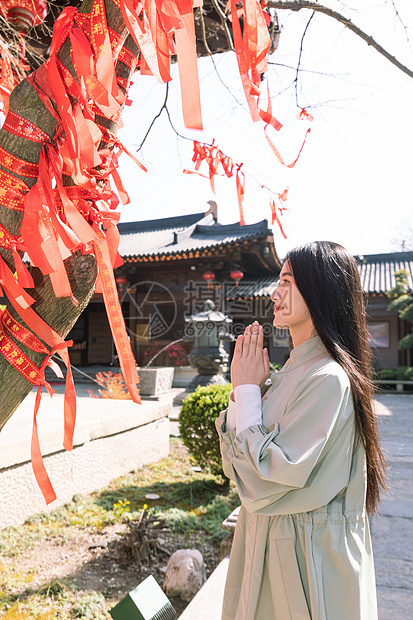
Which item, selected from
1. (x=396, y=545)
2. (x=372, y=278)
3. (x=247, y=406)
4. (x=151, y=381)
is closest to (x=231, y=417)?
(x=247, y=406)

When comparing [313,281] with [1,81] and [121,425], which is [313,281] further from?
[121,425]

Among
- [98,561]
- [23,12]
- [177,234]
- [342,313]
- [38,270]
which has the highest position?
[177,234]

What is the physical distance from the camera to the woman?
102 cm

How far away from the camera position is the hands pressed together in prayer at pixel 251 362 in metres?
1.25

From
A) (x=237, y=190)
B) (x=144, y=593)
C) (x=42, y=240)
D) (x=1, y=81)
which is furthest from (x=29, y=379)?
(x=1, y=81)

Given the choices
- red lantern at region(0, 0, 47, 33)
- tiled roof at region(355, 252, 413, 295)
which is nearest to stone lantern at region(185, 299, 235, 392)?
red lantern at region(0, 0, 47, 33)

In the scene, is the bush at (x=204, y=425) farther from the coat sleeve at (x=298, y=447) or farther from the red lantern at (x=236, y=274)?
the red lantern at (x=236, y=274)

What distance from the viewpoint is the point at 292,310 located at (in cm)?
125

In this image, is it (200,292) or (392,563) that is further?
(200,292)

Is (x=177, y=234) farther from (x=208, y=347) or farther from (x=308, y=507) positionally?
(x=308, y=507)

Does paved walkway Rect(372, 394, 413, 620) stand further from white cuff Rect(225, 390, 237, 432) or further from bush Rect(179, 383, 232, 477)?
bush Rect(179, 383, 232, 477)

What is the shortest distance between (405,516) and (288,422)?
3123 millimetres

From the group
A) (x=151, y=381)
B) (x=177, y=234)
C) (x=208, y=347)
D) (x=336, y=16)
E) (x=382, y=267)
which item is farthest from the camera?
(x=382, y=267)

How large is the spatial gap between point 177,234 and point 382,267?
8198 mm
